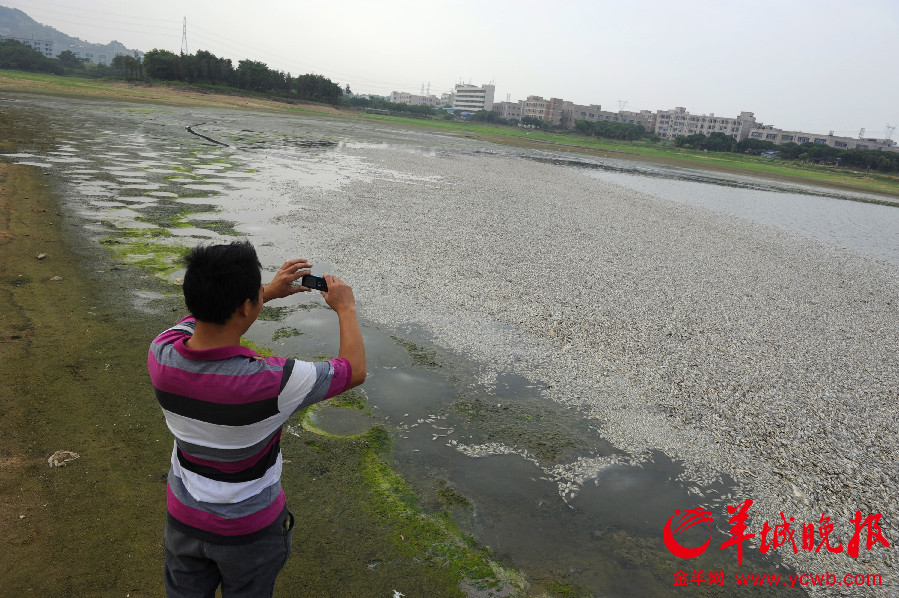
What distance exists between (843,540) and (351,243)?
395 inches

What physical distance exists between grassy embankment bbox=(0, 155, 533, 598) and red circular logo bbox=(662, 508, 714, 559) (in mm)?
1441

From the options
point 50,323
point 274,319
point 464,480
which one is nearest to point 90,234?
point 50,323

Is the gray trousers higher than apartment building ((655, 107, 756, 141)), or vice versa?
apartment building ((655, 107, 756, 141))

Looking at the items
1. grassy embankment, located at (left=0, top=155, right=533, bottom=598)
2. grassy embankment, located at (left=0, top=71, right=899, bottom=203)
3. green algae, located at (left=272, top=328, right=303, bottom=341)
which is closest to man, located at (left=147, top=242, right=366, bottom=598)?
grassy embankment, located at (left=0, top=155, right=533, bottom=598)

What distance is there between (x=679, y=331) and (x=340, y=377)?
7.87 m

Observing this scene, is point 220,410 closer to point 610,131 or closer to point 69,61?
point 610,131

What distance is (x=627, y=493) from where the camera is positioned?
4965mm

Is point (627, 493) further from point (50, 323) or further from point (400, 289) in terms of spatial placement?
point (50, 323)

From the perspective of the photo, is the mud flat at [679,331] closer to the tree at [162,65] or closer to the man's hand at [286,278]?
the man's hand at [286,278]

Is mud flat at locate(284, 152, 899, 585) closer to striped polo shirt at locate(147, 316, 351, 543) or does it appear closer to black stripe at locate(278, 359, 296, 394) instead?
striped polo shirt at locate(147, 316, 351, 543)

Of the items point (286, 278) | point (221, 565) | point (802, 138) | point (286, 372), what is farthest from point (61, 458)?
point (802, 138)

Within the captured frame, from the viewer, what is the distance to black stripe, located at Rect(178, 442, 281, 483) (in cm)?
221

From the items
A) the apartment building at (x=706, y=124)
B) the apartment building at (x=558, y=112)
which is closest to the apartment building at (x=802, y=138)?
the apartment building at (x=706, y=124)

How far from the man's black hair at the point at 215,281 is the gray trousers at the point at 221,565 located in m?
0.91
